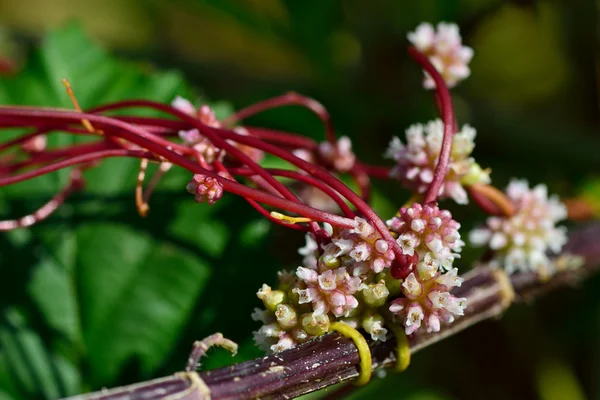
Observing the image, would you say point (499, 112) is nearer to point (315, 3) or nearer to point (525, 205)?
point (315, 3)

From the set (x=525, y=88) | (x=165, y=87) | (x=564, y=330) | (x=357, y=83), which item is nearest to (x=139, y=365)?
(x=165, y=87)

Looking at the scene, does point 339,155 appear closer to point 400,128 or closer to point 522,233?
point 522,233

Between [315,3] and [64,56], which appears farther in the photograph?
[315,3]

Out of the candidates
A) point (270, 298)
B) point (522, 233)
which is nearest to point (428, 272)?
point (270, 298)

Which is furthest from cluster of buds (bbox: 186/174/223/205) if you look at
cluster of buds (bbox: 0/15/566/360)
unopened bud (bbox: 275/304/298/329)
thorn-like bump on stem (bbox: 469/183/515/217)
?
thorn-like bump on stem (bbox: 469/183/515/217)

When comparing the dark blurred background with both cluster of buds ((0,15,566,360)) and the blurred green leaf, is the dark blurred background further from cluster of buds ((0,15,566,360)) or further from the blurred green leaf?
cluster of buds ((0,15,566,360))
